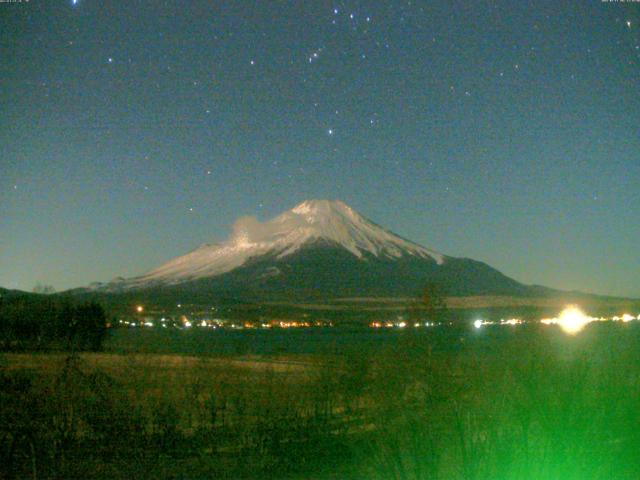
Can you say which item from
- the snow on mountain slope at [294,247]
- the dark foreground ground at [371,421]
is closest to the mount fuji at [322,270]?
the snow on mountain slope at [294,247]

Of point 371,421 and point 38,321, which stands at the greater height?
point 38,321

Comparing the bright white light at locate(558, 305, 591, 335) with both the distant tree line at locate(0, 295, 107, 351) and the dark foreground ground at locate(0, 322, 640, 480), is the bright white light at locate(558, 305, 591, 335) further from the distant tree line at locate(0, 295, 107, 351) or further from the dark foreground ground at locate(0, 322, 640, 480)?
the distant tree line at locate(0, 295, 107, 351)

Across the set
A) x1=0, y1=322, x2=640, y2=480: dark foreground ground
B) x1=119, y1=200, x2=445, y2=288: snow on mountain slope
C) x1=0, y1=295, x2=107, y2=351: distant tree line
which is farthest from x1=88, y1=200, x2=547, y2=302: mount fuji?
x1=0, y1=322, x2=640, y2=480: dark foreground ground

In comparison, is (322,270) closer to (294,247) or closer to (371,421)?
(294,247)

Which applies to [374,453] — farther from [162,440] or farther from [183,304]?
[183,304]

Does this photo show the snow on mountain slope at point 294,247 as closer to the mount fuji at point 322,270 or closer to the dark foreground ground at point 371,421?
the mount fuji at point 322,270

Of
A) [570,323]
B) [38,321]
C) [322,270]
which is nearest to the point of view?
[570,323]

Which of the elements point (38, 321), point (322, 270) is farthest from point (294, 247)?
point (38, 321)
